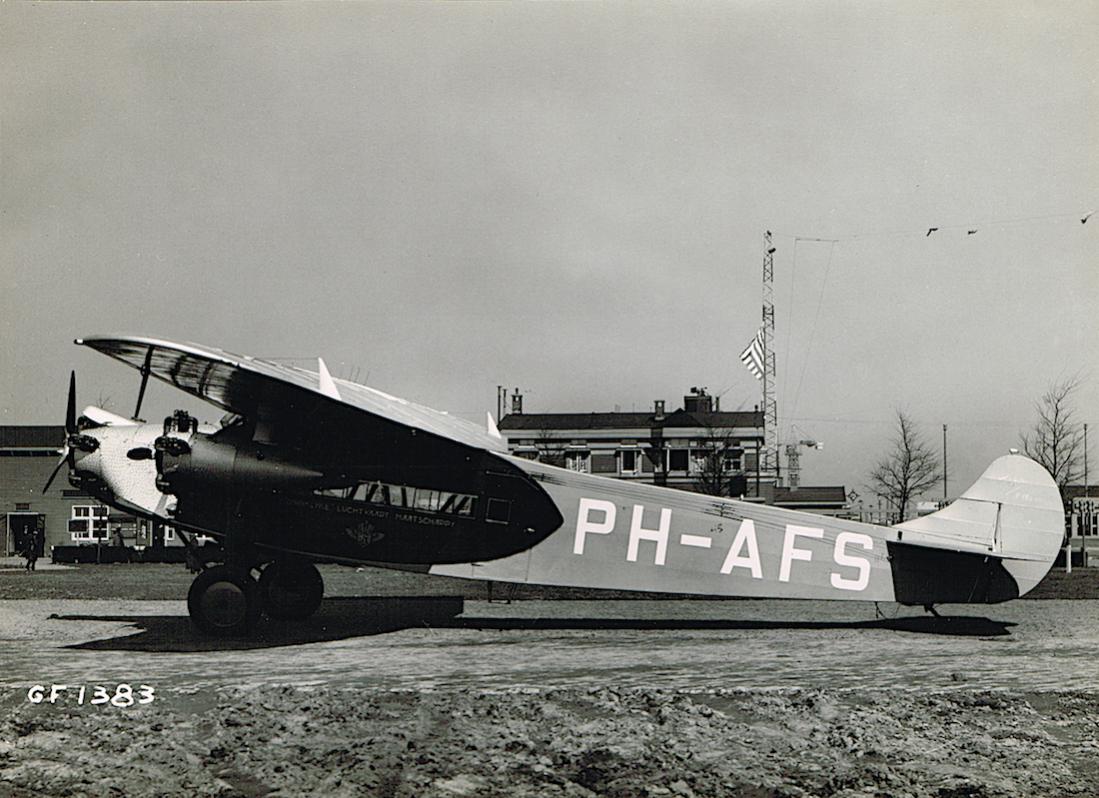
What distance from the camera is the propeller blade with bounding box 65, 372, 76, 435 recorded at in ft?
32.7

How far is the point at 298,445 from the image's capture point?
1052cm

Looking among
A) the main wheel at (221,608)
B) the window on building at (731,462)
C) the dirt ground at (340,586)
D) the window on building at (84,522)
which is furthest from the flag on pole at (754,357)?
the window on building at (84,522)

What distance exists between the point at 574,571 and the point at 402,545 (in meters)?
1.99

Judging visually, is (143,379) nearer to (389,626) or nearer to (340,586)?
(389,626)

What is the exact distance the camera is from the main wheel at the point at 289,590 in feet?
38.3

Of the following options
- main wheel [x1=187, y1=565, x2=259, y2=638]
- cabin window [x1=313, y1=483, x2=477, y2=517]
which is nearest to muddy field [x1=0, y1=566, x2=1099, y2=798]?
main wheel [x1=187, y1=565, x2=259, y2=638]

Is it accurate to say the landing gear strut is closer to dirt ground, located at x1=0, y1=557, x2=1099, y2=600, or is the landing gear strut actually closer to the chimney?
dirt ground, located at x1=0, y1=557, x2=1099, y2=600

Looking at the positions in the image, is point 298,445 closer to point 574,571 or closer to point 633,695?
point 574,571

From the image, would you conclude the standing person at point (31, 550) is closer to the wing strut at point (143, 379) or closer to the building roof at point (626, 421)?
the wing strut at point (143, 379)

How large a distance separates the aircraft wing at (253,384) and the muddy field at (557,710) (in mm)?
2472

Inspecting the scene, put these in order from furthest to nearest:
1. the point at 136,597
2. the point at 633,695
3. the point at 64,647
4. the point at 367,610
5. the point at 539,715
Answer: the point at 136,597
the point at 367,610
the point at 64,647
the point at 633,695
the point at 539,715

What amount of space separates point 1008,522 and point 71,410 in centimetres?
1067

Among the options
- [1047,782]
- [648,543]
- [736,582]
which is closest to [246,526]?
[648,543]

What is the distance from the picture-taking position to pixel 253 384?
10016 millimetres
